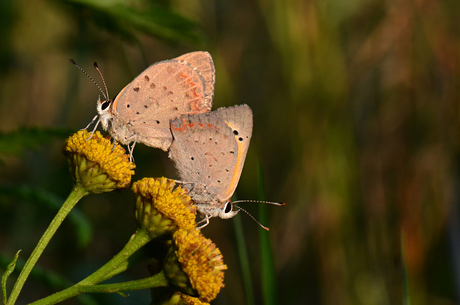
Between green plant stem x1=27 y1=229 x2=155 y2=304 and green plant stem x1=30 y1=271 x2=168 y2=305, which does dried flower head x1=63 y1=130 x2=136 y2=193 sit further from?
green plant stem x1=30 y1=271 x2=168 y2=305

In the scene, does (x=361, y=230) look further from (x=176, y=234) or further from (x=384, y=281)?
(x=176, y=234)

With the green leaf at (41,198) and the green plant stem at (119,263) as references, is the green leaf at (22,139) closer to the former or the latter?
the green leaf at (41,198)

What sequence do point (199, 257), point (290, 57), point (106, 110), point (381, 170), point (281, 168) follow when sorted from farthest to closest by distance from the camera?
point (281, 168), point (381, 170), point (290, 57), point (106, 110), point (199, 257)

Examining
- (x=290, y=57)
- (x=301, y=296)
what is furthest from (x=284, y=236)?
(x=290, y=57)

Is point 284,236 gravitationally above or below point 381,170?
below

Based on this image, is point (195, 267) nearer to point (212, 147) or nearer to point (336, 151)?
point (212, 147)

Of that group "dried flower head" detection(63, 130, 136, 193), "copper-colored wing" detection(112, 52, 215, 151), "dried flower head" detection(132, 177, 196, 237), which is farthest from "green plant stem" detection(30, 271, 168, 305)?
"copper-colored wing" detection(112, 52, 215, 151)
